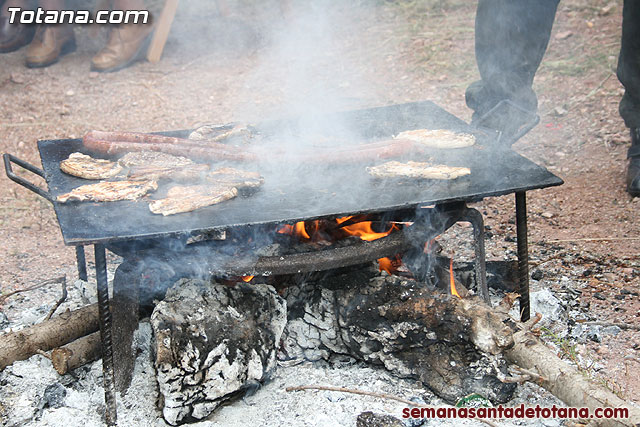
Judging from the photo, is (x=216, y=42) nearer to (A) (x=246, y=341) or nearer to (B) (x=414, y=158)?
(B) (x=414, y=158)

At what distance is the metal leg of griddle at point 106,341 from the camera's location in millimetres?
2391

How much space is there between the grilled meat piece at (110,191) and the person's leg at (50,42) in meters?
5.45

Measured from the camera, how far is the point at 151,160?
9.83ft

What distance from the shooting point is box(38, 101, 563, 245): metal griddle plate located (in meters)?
2.31

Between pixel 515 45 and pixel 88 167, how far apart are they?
2980 mm

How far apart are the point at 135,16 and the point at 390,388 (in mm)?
6393

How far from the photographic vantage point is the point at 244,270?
2596 mm

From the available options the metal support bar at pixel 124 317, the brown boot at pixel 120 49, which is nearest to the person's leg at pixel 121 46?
the brown boot at pixel 120 49

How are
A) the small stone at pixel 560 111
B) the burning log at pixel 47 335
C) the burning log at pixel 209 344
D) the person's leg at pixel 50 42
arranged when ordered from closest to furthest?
1. the burning log at pixel 209 344
2. the burning log at pixel 47 335
3. the small stone at pixel 560 111
4. the person's leg at pixel 50 42

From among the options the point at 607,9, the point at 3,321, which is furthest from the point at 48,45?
the point at 607,9

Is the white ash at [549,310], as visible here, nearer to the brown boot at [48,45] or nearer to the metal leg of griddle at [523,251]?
the metal leg of griddle at [523,251]

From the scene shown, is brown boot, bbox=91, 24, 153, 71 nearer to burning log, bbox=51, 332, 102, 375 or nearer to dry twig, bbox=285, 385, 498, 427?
burning log, bbox=51, 332, 102, 375

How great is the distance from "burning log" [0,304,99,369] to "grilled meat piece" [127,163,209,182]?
680mm

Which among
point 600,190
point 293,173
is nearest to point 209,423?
point 293,173
